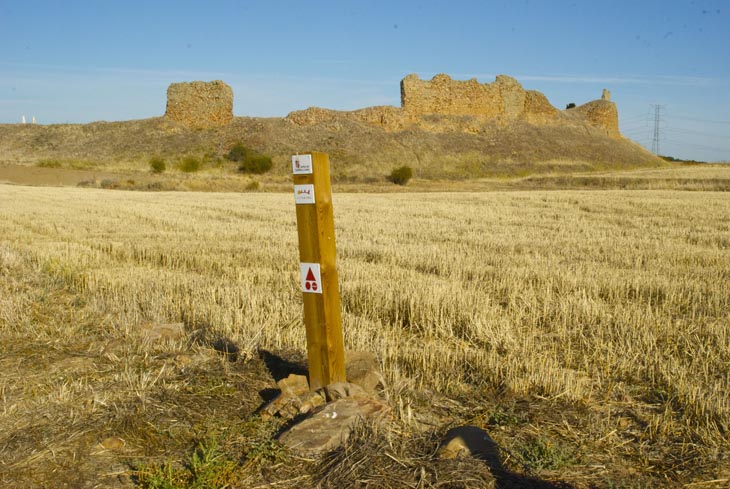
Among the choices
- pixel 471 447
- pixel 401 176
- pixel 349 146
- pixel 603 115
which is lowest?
pixel 401 176

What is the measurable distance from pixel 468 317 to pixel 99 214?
15.3 m

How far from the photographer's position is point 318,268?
414 centimetres

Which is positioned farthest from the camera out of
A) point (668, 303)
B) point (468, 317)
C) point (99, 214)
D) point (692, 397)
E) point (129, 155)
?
point (129, 155)

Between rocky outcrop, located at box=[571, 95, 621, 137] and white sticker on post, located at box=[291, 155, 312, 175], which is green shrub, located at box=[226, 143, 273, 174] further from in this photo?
white sticker on post, located at box=[291, 155, 312, 175]

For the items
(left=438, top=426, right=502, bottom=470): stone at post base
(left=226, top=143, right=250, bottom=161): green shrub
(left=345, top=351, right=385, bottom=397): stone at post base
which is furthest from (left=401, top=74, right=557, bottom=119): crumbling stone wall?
(left=438, top=426, right=502, bottom=470): stone at post base

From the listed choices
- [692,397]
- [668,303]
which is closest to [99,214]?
[668,303]

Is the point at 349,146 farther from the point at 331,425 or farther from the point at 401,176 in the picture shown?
the point at 331,425

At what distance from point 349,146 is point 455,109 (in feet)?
53.3

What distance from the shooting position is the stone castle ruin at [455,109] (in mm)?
63656

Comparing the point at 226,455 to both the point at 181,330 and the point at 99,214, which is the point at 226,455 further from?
the point at 99,214

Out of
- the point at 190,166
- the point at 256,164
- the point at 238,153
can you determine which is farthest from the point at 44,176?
the point at 238,153

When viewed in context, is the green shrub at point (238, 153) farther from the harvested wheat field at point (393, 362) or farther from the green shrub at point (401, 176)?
the harvested wheat field at point (393, 362)

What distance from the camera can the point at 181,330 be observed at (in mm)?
5609

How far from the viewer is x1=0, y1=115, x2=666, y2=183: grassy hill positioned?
55.2 meters
